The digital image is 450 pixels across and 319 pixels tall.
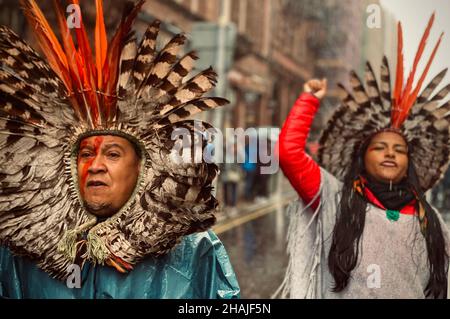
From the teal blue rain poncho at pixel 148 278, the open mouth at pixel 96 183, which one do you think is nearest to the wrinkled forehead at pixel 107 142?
the open mouth at pixel 96 183

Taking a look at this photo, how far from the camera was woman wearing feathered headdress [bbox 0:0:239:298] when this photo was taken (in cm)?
216

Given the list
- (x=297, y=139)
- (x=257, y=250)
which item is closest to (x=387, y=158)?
(x=297, y=139)

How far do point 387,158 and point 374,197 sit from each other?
7.3 inches

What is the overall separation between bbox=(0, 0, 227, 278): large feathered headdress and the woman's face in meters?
1.04

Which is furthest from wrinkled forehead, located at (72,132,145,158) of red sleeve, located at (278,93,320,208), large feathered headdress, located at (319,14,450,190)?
large feathered headdress, located at (319,14,450,190)

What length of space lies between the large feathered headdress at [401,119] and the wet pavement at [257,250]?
1.71 m

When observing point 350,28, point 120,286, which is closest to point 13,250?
point 120,286

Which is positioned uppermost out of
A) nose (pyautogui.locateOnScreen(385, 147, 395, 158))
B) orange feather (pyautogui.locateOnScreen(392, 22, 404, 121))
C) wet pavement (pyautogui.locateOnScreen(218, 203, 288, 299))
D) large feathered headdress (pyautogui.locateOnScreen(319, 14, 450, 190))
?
orange feather (pyautogui.locateOnScreen(392, 22, 404, 121))

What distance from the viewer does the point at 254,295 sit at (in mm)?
4711

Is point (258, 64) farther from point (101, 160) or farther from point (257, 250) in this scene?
point (101, 160)

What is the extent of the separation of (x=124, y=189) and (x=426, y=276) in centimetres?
148

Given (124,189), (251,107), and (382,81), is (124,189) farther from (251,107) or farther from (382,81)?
(251,107)

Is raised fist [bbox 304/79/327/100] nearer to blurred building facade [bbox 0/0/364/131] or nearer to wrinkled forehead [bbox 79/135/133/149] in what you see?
wrinkled forehead [bbox 79/135/133/149]

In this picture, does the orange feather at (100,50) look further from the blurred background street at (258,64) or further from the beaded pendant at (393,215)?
the blurred background street at (258,64)
